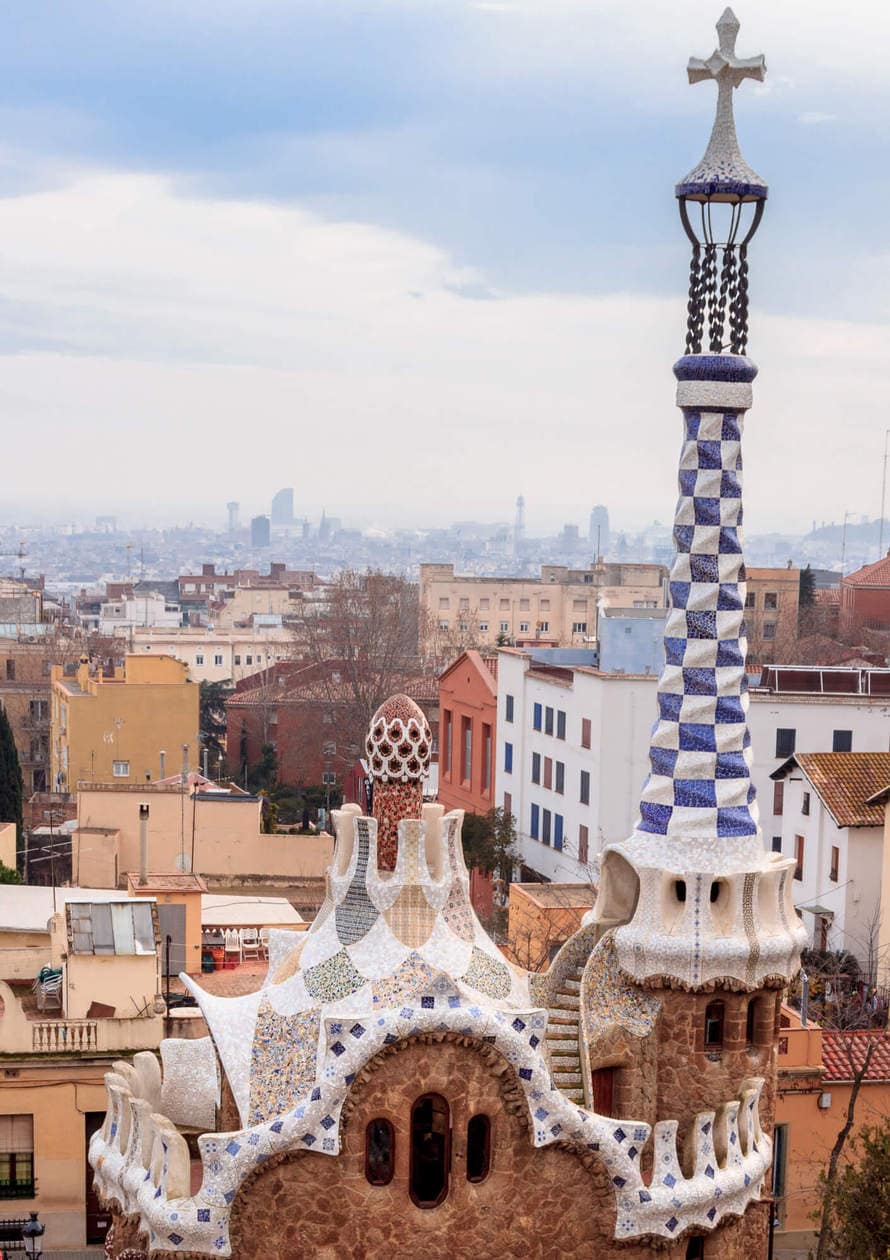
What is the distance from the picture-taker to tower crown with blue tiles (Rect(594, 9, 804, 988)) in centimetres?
1197

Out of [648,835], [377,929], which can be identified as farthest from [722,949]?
[377,929]

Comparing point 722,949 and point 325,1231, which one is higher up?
point 722,949

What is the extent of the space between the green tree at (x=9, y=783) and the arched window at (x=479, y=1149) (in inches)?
1227

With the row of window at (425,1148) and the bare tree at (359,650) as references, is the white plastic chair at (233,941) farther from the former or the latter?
the bare tree at (359,650)

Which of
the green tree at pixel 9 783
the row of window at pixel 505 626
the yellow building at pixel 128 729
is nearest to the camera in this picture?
the green tree at pixel 9 783

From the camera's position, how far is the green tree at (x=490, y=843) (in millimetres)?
37469

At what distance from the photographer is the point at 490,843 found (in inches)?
1484

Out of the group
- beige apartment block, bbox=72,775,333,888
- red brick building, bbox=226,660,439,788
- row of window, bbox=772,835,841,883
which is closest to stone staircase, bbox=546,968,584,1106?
row of window, bbox=772,835,841,883

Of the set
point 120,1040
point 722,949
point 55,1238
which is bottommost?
point 55,1238

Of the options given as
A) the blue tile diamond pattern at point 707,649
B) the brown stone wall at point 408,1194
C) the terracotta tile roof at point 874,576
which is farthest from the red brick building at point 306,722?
the brown stone wall at point 408,1194

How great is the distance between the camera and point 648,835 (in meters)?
12.3

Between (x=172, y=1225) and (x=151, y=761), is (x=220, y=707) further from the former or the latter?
(x=172, y=1225)

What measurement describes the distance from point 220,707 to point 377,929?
58606 millimetres

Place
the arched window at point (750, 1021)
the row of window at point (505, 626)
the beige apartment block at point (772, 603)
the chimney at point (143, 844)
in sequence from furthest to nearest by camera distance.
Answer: the row of window at point (505, 626) → the beige apartment block at point (772, 603) → the chimney at point (143, 844) → the arched window at point (750, 1021)
